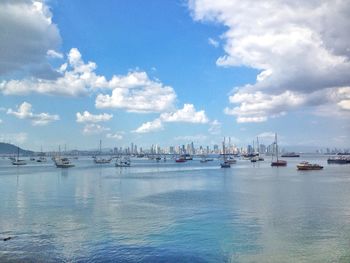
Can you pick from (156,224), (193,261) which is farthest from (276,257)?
(156,224)

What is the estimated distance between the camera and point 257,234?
115ft

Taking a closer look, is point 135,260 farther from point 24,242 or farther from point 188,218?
point 188,218

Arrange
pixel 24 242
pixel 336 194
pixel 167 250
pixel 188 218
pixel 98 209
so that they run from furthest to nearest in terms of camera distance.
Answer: pixel 336 194, pixel 98 209, pixel 188 218, pixel 24 242, pixel 167 250

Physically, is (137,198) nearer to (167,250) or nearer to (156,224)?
(156,224)

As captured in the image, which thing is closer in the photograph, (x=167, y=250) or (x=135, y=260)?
(x=135, y=260)

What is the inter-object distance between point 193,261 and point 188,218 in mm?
16469

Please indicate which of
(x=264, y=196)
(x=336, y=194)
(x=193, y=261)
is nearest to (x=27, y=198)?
(x=264, y=196)

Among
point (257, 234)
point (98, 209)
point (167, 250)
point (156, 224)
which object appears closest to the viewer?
point (167, 250)

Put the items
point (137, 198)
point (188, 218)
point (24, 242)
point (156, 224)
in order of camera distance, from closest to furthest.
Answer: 1. point (24, 242)
2. point (156, 224)
3. point (188, 218)
4. point (137, 198)

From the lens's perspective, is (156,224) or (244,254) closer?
(244,254)

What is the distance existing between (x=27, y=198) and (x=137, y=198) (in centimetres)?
1806

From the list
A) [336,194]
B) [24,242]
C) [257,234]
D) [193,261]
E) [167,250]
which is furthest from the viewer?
[336,194]

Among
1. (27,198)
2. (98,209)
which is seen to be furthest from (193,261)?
(27,198)

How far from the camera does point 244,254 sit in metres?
28.6
